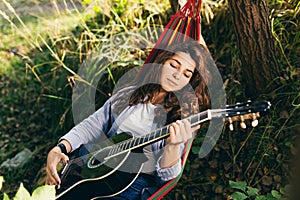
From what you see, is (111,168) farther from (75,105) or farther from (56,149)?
(75,105)

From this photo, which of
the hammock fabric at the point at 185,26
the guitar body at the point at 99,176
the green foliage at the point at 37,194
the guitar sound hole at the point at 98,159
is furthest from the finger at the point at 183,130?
the green foliage at the point at 37,194

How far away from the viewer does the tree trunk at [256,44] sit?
8.27ft

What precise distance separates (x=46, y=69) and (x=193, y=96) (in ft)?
6.66

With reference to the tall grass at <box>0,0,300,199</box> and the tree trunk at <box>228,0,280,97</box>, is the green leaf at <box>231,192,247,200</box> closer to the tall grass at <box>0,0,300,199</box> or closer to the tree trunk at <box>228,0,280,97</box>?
the tall grass at <box>0,0,300,199</box>

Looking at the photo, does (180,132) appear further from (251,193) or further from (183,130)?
(251,193)

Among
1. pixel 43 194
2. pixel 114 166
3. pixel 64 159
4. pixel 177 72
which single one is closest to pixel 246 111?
pixel 177 72

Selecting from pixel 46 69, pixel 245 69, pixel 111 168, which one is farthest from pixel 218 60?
pixel 46 69

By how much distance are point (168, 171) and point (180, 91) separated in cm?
41

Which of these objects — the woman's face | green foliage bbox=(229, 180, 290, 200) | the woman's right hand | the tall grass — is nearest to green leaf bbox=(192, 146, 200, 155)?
the tall grass

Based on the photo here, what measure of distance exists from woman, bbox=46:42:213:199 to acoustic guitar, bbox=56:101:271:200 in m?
0.04

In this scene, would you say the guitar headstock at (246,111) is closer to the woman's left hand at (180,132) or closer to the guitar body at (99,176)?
the woman's left hand at (180,132)

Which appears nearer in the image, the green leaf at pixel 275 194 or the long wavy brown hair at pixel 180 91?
the long wavy brown hair at pixel 180 91

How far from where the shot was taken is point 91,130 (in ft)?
7.88

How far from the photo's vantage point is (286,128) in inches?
105
